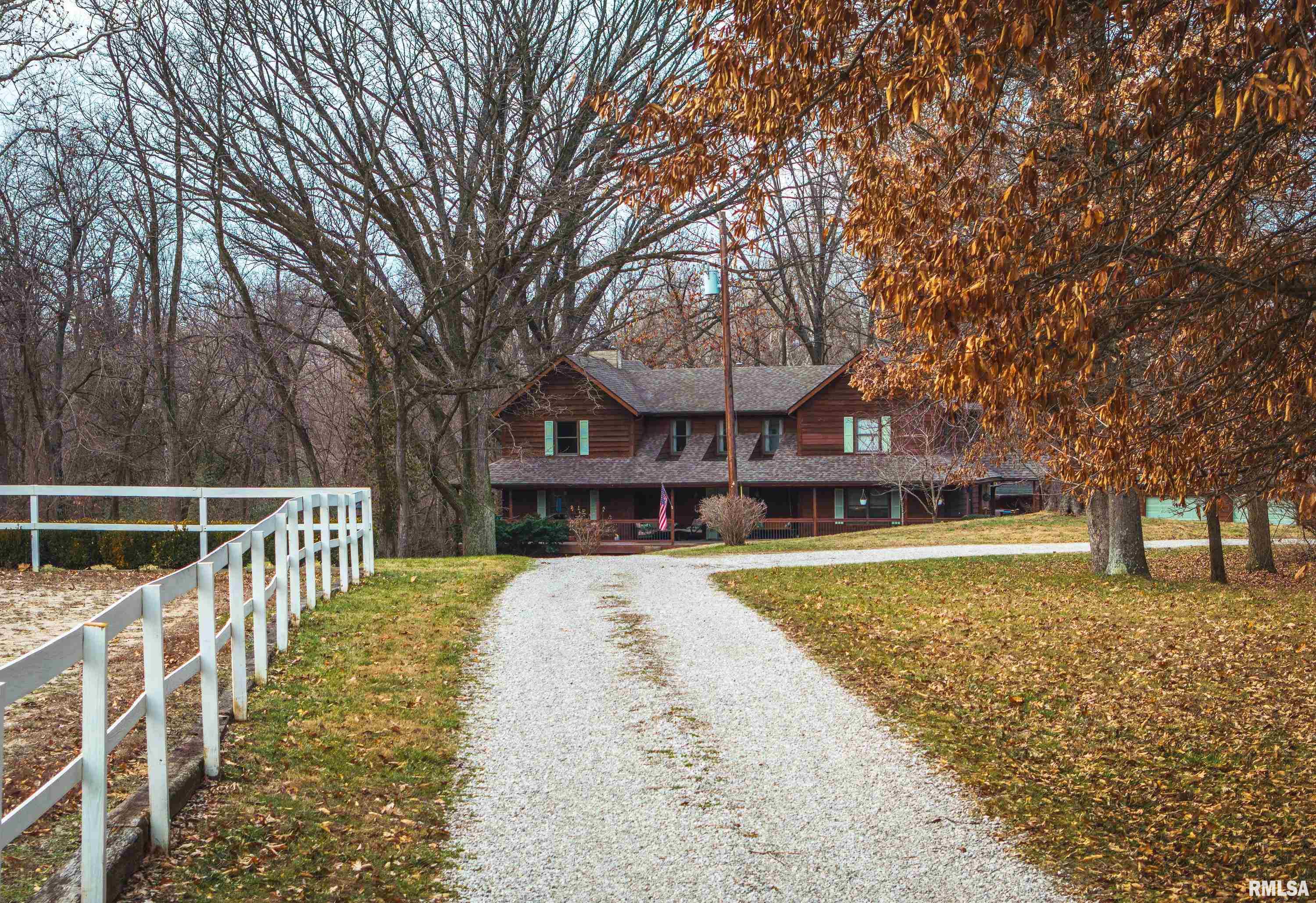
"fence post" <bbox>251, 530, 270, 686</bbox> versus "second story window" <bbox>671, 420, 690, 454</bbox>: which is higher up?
"second story window" <bbox>671, 420, 690, 454</bbox>

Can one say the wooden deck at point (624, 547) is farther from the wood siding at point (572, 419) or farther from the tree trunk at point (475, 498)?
the tree trunk at point (475, 498)

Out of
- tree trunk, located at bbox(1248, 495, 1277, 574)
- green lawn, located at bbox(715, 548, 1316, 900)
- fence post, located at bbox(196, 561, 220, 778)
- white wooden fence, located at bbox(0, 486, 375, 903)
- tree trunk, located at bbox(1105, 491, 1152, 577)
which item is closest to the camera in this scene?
white wooden fence, located at bbox(0, 486, 375, 903)

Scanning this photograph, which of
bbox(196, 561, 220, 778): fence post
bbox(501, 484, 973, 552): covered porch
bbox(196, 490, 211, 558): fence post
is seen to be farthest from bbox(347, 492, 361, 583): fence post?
bbox(501, 484, 973, 552): covered porch

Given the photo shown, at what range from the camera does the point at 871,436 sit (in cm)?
3925

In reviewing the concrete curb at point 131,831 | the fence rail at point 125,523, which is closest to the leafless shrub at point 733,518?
the fence rail at point 125,523

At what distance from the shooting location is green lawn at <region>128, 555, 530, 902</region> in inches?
198

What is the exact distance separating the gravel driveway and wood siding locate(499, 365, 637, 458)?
28917 millimetres

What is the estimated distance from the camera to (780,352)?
59469 millimetres

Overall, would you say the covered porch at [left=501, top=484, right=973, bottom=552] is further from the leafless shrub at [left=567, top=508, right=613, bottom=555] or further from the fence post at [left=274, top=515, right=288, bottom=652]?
the fence post at [left=274, top=515, right=288, bottom=652]

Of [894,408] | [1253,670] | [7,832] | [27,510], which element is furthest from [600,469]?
[7,832]

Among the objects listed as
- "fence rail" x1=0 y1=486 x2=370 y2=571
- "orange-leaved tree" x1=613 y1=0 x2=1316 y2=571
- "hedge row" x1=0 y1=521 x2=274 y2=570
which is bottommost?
"hedge row" x1=0 y1=521 x2=274 y2=570

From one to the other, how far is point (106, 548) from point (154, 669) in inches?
511

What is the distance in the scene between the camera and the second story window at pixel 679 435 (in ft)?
134

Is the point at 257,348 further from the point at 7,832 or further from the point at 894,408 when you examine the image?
the point at 7,832
